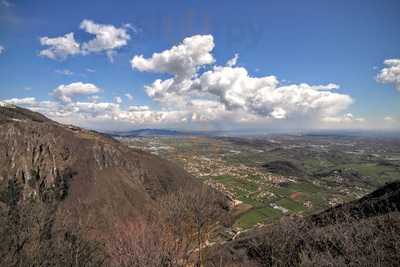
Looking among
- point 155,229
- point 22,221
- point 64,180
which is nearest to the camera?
point 22,221

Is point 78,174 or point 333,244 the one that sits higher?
point 333,244

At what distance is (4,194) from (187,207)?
51.6 meters

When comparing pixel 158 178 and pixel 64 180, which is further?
pixel 158 178

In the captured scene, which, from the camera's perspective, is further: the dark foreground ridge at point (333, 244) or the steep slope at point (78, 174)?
the steep slope at point (78, 174)

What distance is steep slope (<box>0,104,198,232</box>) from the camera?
7606 cm

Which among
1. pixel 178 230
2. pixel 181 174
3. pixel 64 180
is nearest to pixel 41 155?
pixel 64 180

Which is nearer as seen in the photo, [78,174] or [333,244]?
[333,244]

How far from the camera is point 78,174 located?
3467 inches

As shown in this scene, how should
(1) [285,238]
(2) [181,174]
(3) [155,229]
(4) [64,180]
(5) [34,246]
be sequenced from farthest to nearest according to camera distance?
(2) [181,174] → (4) [64,180] → (3) [155,229] → (1) [285,238] → (5) [34,246]

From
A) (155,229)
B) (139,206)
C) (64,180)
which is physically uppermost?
(155,229)

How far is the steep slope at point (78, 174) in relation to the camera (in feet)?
250

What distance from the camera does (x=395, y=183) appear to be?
5881 centimetres

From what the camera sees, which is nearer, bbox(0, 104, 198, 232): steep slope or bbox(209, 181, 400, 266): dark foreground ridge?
bbox(209, 181, 400, 266): dark foreground ridge

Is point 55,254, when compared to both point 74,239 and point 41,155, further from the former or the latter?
point 41,155
